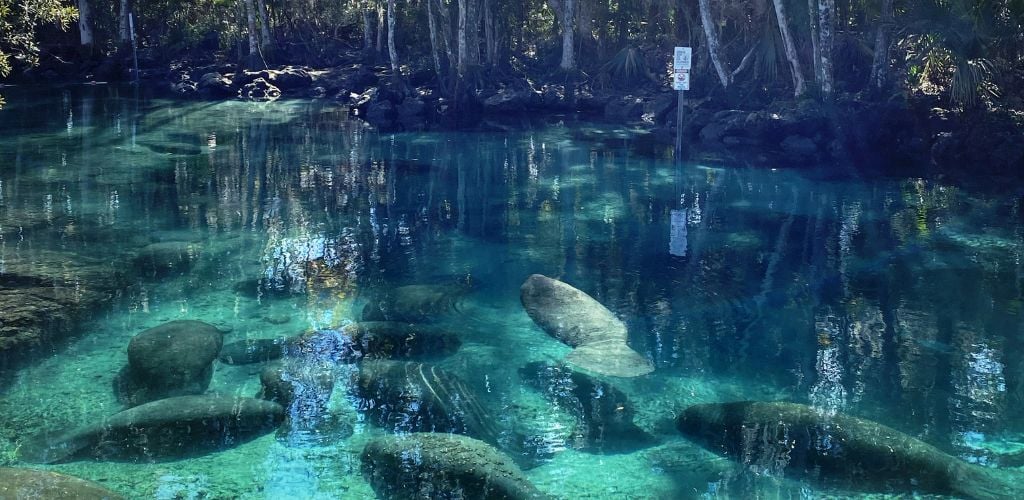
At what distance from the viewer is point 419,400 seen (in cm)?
732

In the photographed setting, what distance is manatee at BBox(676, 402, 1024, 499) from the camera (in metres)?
6.17

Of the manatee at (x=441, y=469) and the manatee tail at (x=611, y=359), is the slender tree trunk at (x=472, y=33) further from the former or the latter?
the manatee at (x=441, y=469)

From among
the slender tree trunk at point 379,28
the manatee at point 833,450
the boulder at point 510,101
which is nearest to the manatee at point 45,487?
the manatee at point 833,450

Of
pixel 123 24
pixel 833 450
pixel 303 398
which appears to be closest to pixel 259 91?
pixel 123 24

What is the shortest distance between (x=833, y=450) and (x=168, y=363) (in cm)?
579

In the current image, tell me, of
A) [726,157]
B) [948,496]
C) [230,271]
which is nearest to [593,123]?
[726,157]

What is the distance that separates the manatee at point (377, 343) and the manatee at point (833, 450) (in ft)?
8.93

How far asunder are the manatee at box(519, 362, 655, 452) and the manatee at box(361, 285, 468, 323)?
5.88 ft

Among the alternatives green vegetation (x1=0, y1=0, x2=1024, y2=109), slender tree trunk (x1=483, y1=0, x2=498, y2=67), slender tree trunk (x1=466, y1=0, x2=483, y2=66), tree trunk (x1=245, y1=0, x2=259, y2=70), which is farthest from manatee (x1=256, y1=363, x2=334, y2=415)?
tree trunk (x1=245, y1=0, x2=259, y2=70)

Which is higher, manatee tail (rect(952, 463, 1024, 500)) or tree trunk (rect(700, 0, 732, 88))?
tree trunk (rect(700, 0, 732, 88))

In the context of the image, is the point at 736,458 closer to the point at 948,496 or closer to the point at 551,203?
the point at 948,496

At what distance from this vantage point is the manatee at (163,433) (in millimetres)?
6527

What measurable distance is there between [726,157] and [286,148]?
11482mm

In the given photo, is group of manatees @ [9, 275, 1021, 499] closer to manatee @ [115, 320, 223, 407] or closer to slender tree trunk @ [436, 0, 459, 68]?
manatee @ [115, 320, 223, 407]
